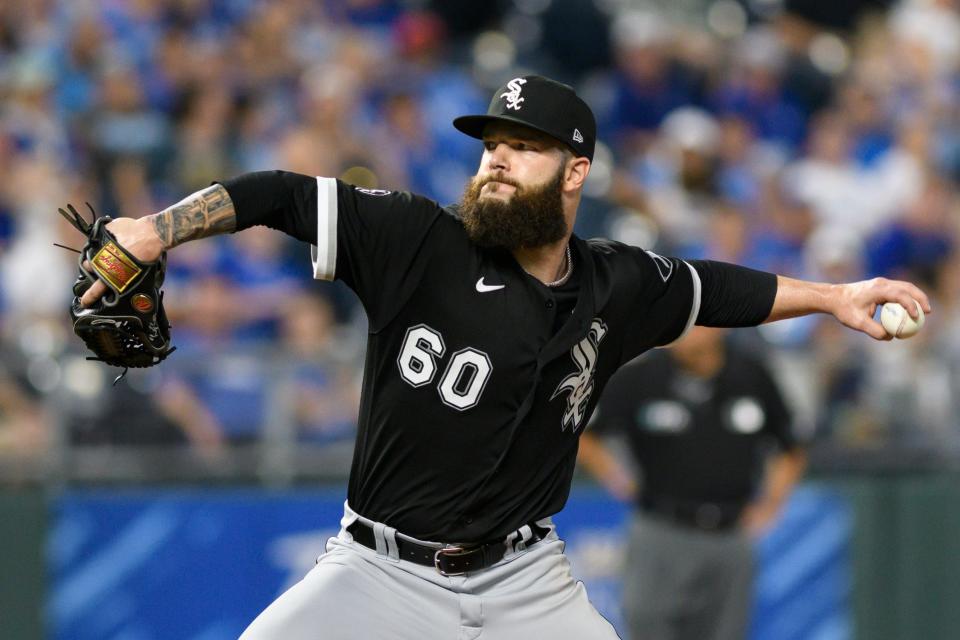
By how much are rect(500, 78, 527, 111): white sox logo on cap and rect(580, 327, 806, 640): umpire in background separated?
3346 millimetres

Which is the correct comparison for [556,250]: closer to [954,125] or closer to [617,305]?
[617,305]

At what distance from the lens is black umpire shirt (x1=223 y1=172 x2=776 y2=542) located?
14.5ft

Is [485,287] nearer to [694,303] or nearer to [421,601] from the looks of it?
[694,303]

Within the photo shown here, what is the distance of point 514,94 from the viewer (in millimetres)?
4551

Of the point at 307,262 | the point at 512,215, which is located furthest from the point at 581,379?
the point at 307,262

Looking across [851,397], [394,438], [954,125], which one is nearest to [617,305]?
[394,438]

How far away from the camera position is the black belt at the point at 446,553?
4.44 metres

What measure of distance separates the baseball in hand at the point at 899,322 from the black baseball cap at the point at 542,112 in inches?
41.7

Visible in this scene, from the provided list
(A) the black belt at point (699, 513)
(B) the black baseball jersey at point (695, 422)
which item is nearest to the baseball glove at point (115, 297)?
(B) the black baseball jersey at point (695, 422)

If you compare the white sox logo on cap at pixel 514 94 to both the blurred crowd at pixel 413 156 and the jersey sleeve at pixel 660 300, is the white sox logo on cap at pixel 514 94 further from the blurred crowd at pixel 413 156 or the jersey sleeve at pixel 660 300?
the blurred crowd at pixel 413 156

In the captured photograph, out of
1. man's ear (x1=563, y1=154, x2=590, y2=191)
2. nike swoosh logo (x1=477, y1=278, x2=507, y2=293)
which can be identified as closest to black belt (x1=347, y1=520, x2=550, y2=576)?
nike swoosh logo (x1=477, y1=278, x2=507, y2=293)

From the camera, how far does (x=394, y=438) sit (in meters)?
4.45

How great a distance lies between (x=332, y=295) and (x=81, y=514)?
79.3 inches

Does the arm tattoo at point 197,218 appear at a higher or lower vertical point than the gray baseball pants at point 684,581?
higher
